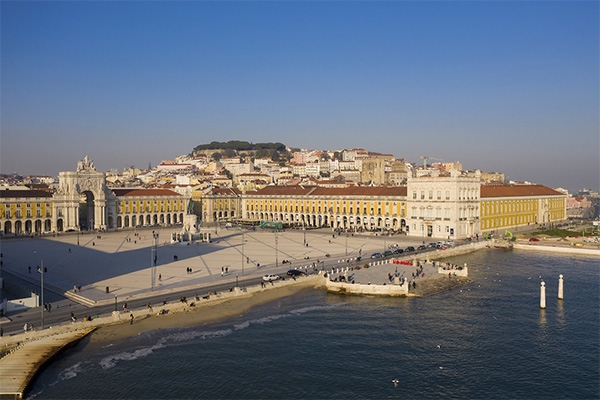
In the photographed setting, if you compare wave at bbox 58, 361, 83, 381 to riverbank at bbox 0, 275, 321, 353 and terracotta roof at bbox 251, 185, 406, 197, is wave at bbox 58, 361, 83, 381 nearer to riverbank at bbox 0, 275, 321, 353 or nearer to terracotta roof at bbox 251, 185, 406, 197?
riverbank at bbox 0, 275, 321, 353

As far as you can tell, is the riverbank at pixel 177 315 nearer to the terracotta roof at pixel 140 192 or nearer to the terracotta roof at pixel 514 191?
the terracotta roof at pixel 514 191

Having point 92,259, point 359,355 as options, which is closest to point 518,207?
point 92,259

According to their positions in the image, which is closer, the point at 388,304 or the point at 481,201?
the point at 388,304

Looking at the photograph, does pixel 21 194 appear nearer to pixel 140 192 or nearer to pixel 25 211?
pixel 25 211

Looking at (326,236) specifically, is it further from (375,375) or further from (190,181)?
(190,181)

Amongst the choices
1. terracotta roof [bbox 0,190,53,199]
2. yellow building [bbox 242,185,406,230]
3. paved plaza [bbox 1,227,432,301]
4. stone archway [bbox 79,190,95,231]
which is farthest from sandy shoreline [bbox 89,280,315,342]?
terracotta roof [bbox 0,190,53,199]

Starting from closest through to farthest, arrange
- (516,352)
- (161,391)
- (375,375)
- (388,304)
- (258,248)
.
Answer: (161,391), (375,375), (516,352), (388,304), (258,248)

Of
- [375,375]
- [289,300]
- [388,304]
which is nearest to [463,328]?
[388,304]
